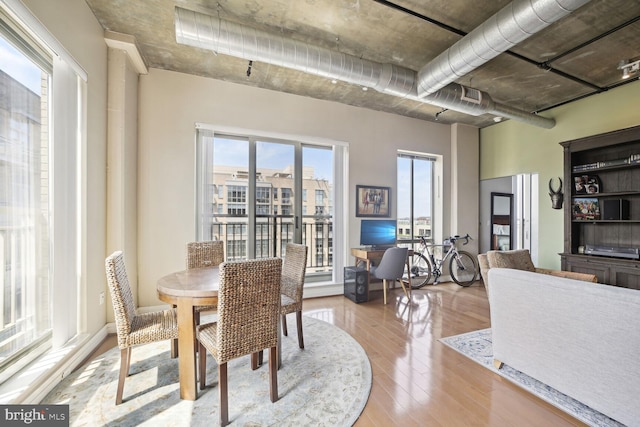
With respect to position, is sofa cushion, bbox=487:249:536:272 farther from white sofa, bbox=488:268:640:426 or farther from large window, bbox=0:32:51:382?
Result: large window, bbox=0:32:51:382

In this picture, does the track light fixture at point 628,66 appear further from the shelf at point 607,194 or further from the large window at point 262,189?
the large window at point 262,189

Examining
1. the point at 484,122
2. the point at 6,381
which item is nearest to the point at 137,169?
the point at 6,381

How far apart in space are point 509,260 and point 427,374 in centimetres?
184

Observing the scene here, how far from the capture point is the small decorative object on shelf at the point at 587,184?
12.3 ft

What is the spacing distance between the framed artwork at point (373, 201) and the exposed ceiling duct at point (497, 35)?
1912 mm

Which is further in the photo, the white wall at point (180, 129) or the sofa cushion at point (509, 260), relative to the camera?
the white wall at point (180, 129)

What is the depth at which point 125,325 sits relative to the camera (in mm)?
1737

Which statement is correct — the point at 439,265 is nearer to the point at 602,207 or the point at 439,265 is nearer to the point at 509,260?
the point at 509,260

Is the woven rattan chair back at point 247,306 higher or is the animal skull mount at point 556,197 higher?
the animal skull mount at point 556,197

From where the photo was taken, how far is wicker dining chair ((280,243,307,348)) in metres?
2.39

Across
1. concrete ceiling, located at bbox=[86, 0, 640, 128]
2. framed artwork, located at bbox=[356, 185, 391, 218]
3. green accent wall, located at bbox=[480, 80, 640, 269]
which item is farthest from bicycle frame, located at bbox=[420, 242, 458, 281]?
concrete ceiling, located at bbox=[86, 0, 640, 128]

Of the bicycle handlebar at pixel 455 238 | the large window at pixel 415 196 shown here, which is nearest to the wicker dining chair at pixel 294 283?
the large window at pixel 415 196

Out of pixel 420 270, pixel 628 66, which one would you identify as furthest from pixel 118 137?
pixel 628 66

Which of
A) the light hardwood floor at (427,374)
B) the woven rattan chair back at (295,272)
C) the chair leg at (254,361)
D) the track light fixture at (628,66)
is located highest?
the track light fixture at (628,66)
